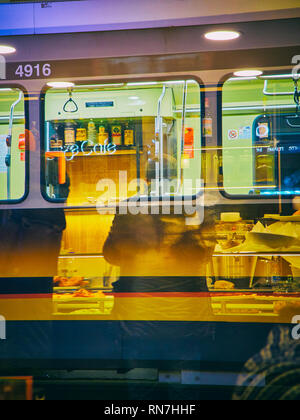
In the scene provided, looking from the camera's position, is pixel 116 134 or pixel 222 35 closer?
pixel 222 35

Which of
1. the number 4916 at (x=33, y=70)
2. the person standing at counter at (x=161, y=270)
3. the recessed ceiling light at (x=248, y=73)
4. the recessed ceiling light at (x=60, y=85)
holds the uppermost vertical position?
the number 4916 at (x=33, y=70)

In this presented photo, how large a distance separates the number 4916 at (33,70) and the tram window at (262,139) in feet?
4.96

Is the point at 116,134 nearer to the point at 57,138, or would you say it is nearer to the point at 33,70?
the point at 57,138

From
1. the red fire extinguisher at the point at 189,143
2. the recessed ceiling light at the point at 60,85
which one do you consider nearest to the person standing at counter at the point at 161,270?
the red fire extinguisher at the point at 189,143

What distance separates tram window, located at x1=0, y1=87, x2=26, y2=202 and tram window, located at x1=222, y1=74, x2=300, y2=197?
68.0 inches

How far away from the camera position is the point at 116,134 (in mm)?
4066

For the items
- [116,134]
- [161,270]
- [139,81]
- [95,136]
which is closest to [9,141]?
[95,136]

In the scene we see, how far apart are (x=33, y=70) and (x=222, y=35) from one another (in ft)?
5.30

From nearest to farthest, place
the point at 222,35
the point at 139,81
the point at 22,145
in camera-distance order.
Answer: the point at 222,35 < the point at 139,81 < the point at 22,145

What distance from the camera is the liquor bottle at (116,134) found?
403 centimetres

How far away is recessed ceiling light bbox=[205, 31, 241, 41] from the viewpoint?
3746 millimetres

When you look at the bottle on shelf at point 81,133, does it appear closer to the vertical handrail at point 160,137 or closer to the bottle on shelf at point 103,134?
the bottle on shelf at point 103,134

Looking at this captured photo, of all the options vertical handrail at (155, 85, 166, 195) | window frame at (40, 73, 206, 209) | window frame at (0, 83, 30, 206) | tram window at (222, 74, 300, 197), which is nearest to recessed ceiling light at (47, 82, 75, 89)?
window frame at (40, 73, 206, 209)

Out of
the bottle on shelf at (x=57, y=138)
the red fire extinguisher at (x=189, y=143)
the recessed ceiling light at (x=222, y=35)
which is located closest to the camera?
the recessed ceiling light at (x=222, y=35)
